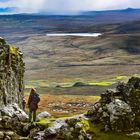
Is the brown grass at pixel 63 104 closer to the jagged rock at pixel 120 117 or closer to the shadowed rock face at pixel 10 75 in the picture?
the shadowed rock face at pixel 10 75

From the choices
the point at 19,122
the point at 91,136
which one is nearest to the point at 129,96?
the point at 91,136

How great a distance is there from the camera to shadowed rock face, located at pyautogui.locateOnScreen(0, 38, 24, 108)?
47.9 metres

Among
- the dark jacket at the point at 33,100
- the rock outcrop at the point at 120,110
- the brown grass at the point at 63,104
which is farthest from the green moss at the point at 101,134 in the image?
the brown grass at the point at 63,104

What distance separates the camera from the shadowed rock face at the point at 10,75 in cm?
4792

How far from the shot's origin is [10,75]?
50.0 metres

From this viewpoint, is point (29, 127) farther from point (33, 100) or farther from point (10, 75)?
point (10, 75)

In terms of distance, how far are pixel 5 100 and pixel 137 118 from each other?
45.1ft

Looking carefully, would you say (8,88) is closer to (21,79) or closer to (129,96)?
(21,79)


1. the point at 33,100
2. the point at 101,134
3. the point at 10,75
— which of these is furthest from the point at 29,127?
the point at 10,75

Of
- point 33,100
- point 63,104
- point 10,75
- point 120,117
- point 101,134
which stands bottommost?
point 63,104

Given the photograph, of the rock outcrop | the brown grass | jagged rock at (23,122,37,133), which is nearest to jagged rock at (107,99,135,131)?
the rock outcrop

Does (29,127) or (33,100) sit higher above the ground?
(33,100)

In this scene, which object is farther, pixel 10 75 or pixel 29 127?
pixel 10 75

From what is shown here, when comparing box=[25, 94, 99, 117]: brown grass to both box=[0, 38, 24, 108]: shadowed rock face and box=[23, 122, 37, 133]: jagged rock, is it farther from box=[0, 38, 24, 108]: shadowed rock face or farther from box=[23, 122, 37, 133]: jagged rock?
box=[23, 122, 37, 133]: jagged rock
